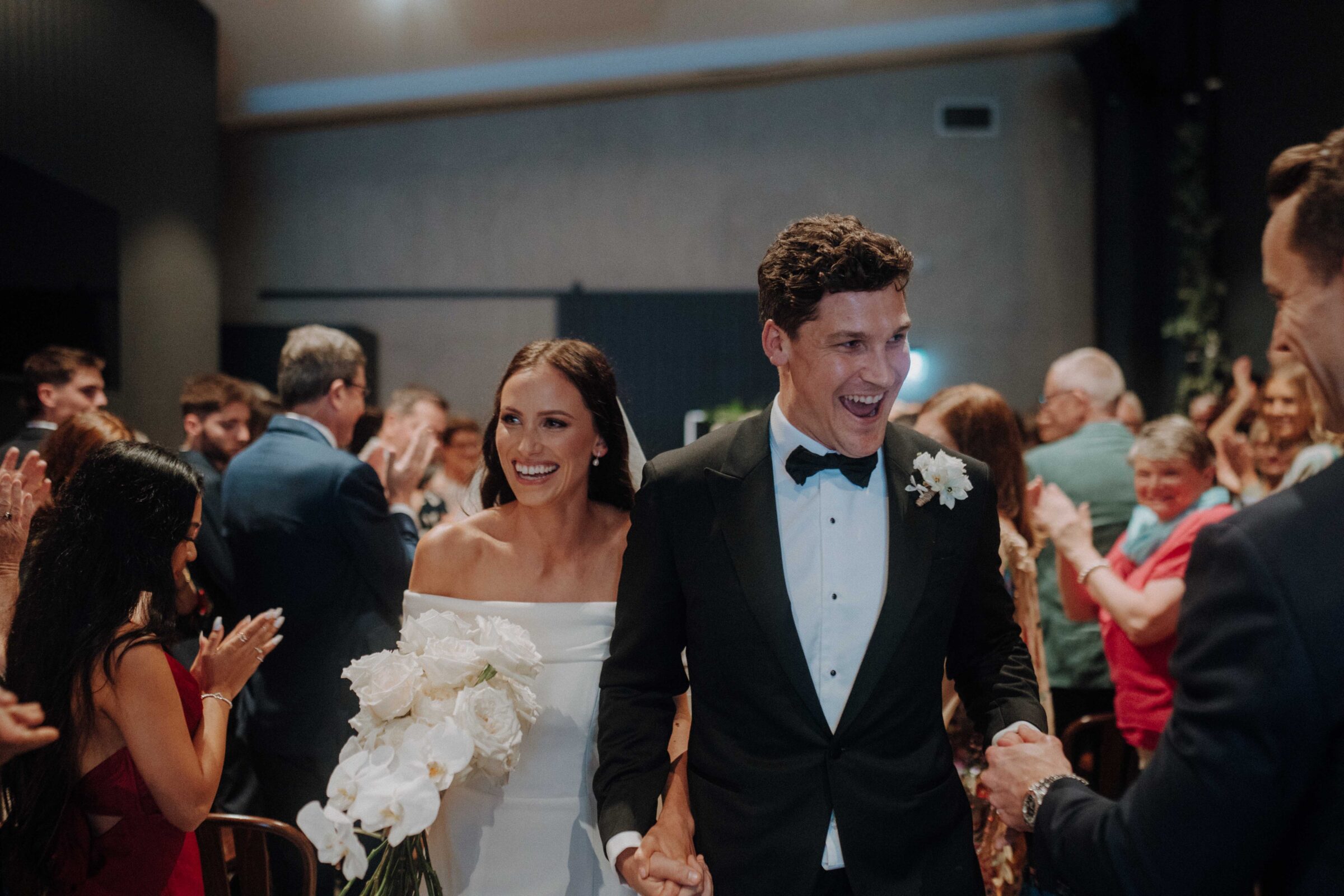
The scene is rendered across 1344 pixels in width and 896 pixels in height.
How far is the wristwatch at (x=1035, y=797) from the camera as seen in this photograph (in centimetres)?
140

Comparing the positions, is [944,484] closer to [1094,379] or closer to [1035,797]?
[1035,797]

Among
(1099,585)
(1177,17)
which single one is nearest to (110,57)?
(1099,585)

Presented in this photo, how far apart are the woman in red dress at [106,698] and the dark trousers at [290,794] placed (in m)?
1.27

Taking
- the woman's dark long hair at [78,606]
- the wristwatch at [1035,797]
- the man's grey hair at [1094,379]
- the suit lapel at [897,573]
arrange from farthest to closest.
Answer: the man's grey hair at [1094,379] → the woman's dark long hair at [78,606] → the suit lapel at [897,573] → the wristwatch at [1035,797]

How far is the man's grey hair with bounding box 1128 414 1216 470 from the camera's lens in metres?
3.15

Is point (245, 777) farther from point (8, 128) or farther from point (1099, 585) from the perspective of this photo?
point (8, 128)

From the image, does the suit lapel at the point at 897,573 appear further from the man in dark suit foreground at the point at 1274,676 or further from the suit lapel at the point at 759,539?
the man in dark suit foreground at the point at 1274,676

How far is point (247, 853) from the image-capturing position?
2375mm

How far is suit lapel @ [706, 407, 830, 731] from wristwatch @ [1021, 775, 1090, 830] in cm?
32

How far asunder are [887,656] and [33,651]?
1.55m

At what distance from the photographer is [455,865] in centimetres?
220

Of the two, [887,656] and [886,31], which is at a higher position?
[886,31]

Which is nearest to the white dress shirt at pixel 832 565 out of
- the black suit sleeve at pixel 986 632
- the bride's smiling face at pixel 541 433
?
the black suit sleeve at pixel 986 632

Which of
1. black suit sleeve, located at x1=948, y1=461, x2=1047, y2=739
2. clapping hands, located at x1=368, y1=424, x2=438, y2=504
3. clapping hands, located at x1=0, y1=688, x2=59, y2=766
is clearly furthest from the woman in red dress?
clapping hands, located at x1=368, y1=424, x2=438, y2=504
